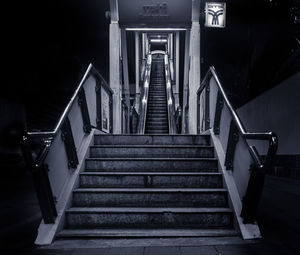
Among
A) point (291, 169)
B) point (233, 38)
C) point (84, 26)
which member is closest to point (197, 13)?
point (291, 169)

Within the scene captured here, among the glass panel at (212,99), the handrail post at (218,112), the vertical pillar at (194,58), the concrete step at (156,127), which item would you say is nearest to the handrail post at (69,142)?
the handrail post at (218,112)

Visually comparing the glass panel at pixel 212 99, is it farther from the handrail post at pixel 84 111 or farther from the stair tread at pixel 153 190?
the handrail post at pixel 84 111

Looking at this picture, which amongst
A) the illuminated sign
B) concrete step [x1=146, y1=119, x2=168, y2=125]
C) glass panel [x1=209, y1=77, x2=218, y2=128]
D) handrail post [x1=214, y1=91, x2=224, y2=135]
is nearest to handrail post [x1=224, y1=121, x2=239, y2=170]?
handrail post [x1=214, y1=91, x2=224, y2=135]

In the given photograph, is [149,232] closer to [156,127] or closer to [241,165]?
[241,165]

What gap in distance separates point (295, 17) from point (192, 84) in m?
3.00

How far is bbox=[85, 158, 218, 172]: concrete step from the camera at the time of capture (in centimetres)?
411

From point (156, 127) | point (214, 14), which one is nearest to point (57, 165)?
point (214, 14)

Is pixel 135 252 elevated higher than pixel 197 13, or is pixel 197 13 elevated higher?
pixel 197 13

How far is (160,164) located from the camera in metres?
4.13

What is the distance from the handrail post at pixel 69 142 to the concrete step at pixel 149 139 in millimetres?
1018

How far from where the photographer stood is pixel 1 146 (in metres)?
14.4

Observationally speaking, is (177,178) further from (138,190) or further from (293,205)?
(293,205)

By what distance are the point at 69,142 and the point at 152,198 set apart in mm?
1223

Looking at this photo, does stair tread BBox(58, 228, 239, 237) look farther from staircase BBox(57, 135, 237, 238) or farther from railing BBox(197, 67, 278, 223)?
railing BBox(197, 67, 278, 223)
